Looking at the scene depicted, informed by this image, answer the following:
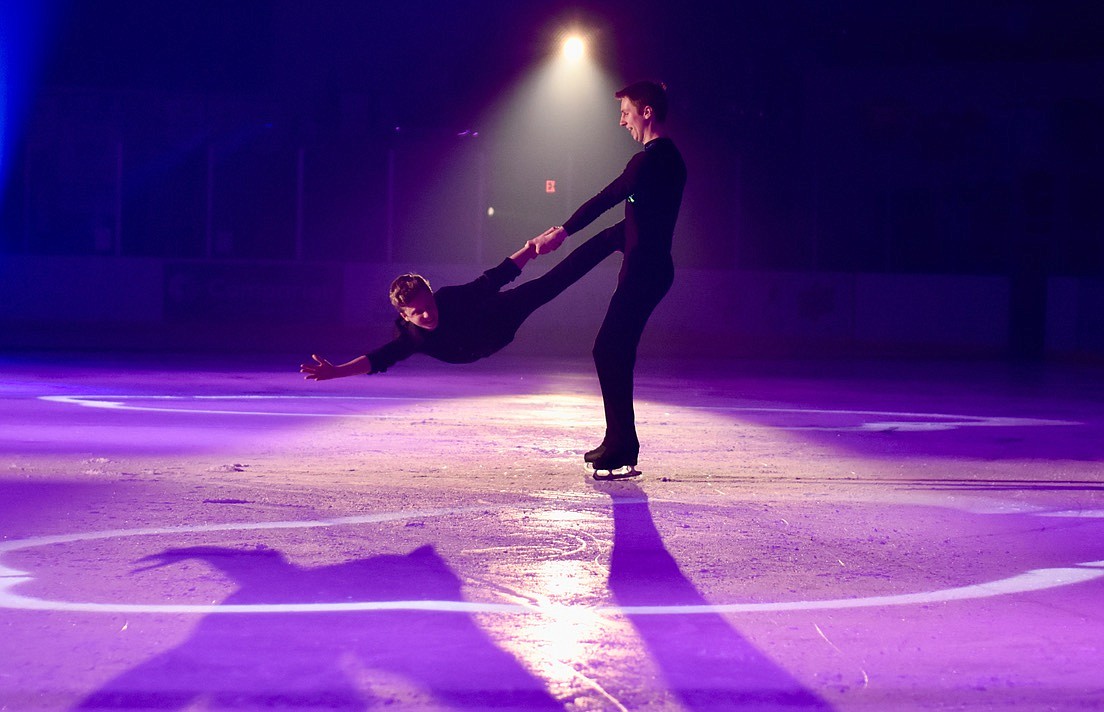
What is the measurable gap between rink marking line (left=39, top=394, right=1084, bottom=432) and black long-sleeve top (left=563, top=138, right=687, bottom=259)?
3.11 metres

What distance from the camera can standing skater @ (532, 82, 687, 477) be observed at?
6516 millimetres

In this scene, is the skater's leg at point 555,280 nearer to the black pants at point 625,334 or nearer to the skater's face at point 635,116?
the black pants at point 625,334

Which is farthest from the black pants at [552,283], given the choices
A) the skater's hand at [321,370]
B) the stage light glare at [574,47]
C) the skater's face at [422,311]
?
the stage light glare at [574,47]

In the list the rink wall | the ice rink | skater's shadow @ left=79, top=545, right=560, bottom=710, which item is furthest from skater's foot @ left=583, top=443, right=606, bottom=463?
the rink wall

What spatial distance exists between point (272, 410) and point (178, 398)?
131 cm

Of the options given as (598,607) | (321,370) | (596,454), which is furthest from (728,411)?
(598,607)

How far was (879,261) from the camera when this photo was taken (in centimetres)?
2344

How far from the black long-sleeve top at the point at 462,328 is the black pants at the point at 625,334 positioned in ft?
1.78

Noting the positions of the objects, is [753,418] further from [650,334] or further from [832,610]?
[650,334]

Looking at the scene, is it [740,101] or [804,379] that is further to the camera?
[740,101]

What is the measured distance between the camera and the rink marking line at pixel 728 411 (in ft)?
31.3

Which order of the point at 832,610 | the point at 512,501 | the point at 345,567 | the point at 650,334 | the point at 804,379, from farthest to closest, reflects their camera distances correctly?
the point at 650,334
the point at 804,379
the point at 512,501
the point at 345,567
the point at 832,610

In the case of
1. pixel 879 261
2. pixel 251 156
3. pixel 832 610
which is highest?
pixel 251 156

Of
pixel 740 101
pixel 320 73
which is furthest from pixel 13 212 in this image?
pixel 740 101
